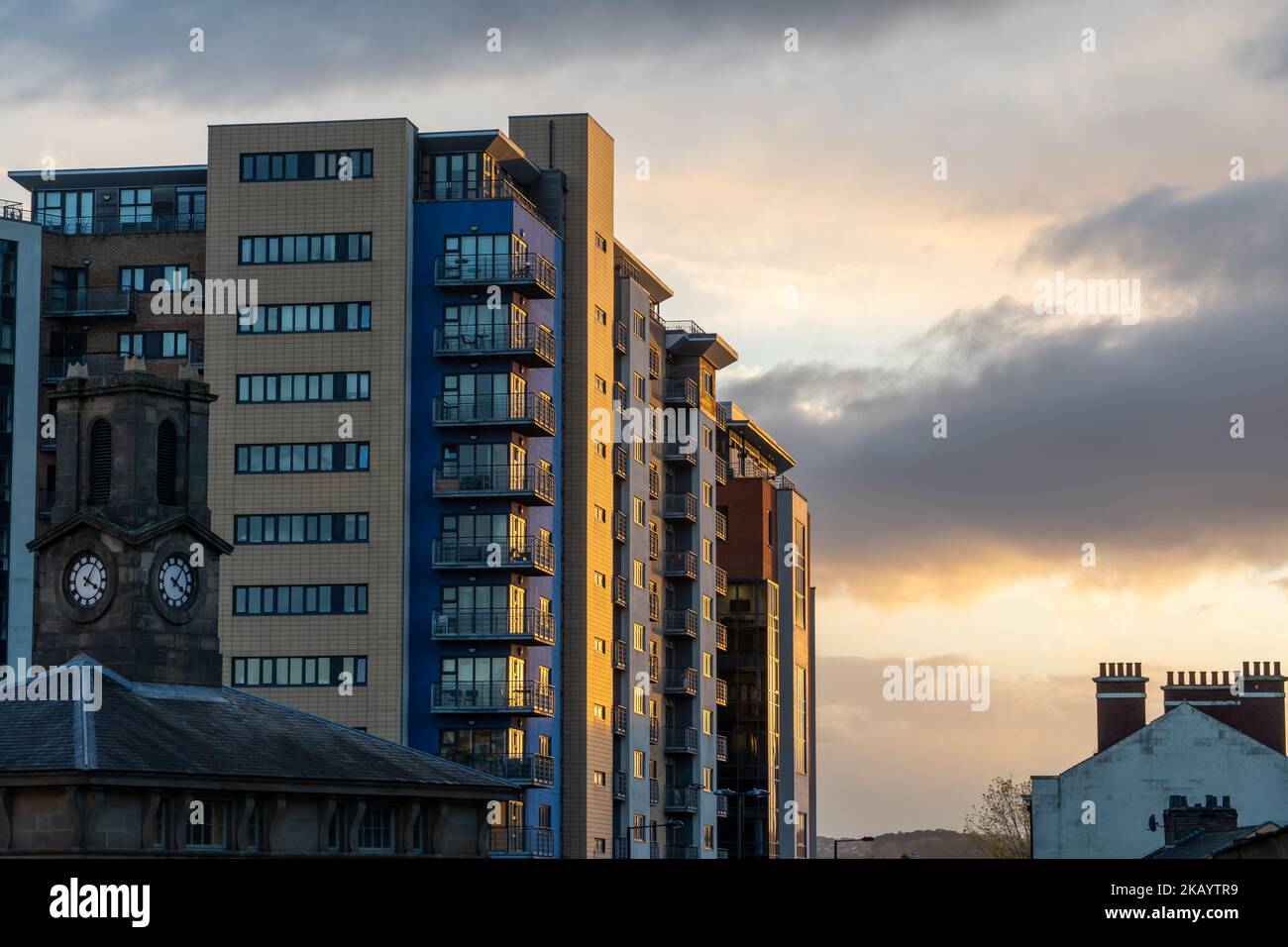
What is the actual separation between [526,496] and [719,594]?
1880 inches

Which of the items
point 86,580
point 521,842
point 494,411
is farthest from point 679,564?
point 86,580

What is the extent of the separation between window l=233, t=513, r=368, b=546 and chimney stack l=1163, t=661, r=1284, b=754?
151 feet

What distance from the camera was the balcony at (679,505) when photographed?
5960 inches

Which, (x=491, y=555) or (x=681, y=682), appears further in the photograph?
(x=681, y=682)

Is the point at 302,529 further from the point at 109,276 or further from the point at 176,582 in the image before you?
the point at 176,582

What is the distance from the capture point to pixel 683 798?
147 meters

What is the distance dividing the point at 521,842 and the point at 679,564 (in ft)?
125

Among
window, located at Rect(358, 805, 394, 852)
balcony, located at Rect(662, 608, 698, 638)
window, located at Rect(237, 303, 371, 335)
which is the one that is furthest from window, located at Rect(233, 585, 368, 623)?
balcony, located at Rect(662, 608, 698, 638)

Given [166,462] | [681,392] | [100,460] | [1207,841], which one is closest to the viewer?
[1207,841]

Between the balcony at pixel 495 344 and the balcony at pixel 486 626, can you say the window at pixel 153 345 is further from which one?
the balcony at pixel 486 626

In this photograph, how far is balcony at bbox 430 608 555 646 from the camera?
120 metres

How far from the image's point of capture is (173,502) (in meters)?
92.3

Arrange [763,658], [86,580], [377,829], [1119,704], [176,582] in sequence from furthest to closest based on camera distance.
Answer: [763,658] → [1119,704] → [377,829] → [176,582] → [86,580]
